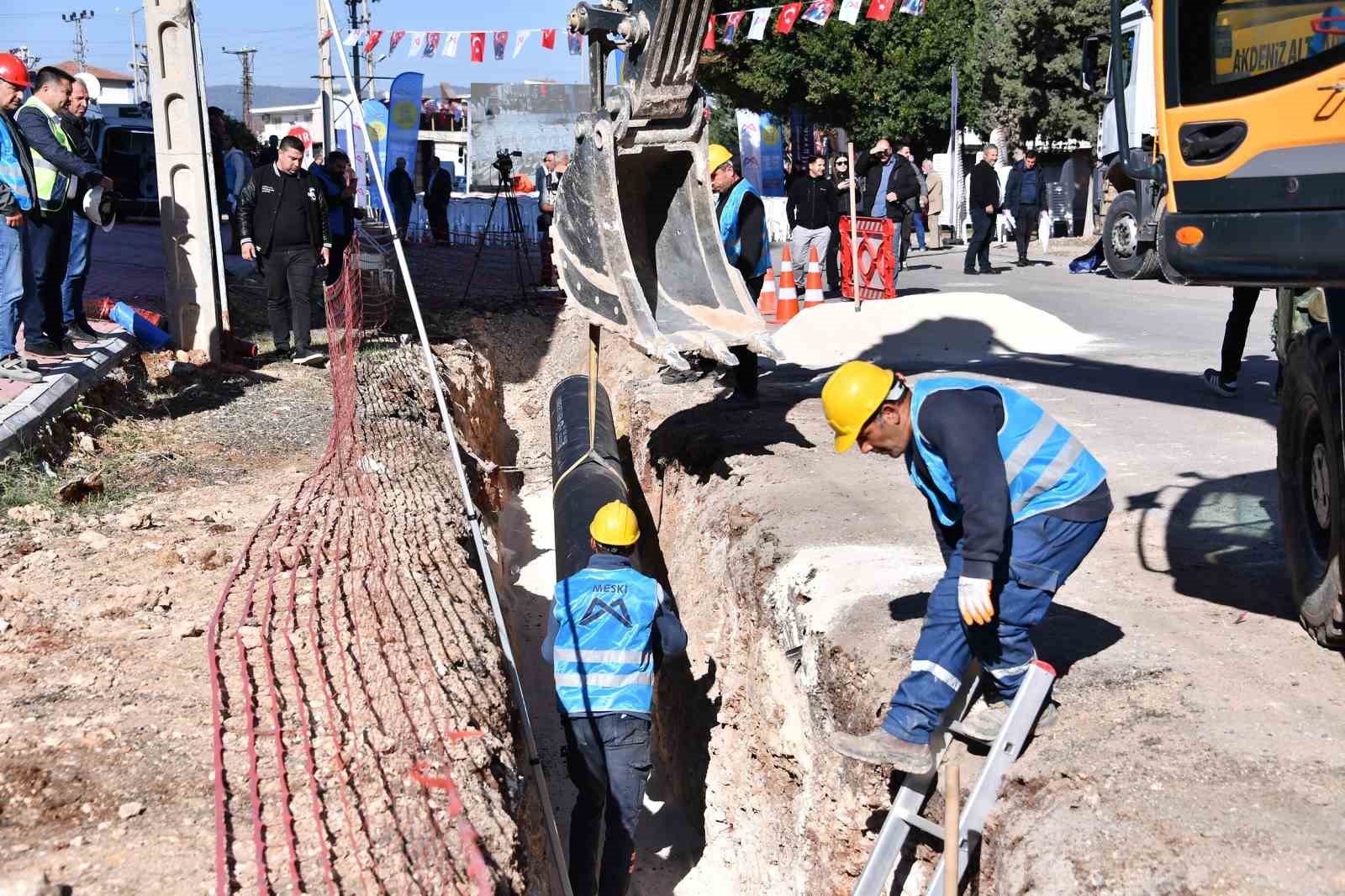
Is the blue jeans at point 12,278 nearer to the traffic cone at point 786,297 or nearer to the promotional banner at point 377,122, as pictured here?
the traffic cone at point 786,297

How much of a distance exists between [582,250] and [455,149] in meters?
61.8

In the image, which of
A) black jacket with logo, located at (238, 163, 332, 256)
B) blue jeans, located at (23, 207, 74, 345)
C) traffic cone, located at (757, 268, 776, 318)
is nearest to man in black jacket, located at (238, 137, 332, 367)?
black jacket with logo, located at (238, 163, 332, 256)

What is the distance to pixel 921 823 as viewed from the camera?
167 inches

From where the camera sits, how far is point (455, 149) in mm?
65438

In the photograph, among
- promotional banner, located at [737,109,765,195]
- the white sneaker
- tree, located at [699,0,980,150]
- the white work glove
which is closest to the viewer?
the white work glove

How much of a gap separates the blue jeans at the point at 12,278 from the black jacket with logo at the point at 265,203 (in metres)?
2.65

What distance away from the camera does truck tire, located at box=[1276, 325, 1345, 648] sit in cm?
437

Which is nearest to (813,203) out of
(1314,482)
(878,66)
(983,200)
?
(983,200)

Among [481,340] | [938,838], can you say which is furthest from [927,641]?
[481,340]

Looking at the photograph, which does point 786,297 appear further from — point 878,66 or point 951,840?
point 878,66

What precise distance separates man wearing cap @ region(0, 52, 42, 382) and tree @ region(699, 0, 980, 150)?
89.3 feet

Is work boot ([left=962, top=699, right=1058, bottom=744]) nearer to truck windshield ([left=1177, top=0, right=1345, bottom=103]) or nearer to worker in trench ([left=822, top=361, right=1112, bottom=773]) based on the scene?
worker in trench ([left=822, top=361, right=1112, bottom=773])

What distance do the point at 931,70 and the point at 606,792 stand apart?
104ft

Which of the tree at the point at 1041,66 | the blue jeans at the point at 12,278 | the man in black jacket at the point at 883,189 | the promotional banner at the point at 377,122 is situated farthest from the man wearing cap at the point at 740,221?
the tree at the point at 1041,66
